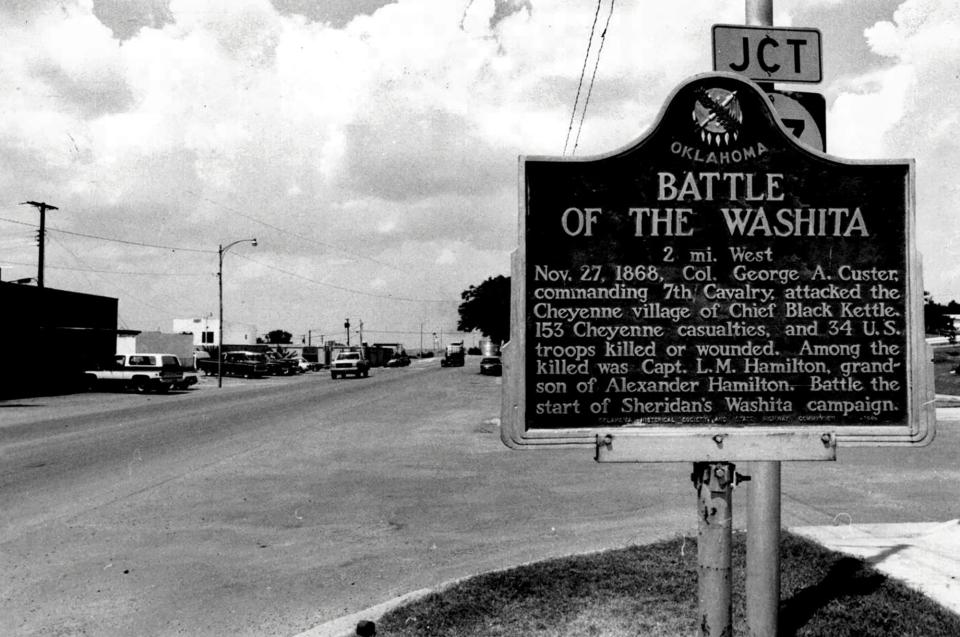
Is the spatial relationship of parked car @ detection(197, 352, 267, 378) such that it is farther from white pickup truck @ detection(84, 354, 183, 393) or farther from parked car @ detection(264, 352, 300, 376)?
white pickup truck @ detection(84, 354, 183, 393)

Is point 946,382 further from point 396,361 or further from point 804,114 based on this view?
point 396,361

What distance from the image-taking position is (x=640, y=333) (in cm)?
358

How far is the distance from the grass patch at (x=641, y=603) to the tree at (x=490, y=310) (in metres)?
54.3

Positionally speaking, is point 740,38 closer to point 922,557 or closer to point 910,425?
point 910,425

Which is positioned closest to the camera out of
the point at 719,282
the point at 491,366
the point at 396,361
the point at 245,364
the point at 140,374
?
the point at 719,282

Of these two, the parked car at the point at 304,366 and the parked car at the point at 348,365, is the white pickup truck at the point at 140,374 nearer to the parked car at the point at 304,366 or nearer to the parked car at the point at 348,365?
the parked car at the point at 348,365

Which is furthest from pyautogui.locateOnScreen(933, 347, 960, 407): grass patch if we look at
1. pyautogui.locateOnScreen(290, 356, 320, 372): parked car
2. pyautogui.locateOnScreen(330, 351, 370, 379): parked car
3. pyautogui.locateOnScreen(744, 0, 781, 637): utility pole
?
pyautogui.locateOnScreen(290, 356, 320, 372): parked car

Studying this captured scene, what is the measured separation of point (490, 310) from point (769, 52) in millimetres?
59227

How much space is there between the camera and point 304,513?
8289 mm

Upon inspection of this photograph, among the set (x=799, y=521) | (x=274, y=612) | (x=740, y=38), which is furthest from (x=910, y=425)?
(x=799, y=521)

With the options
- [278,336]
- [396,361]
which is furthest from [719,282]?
[278,336]

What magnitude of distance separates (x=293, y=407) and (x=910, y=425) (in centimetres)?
2175

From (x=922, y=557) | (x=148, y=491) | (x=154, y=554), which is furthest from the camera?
(x=148, y=491)

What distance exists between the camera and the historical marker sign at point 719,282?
3539 millimetres
